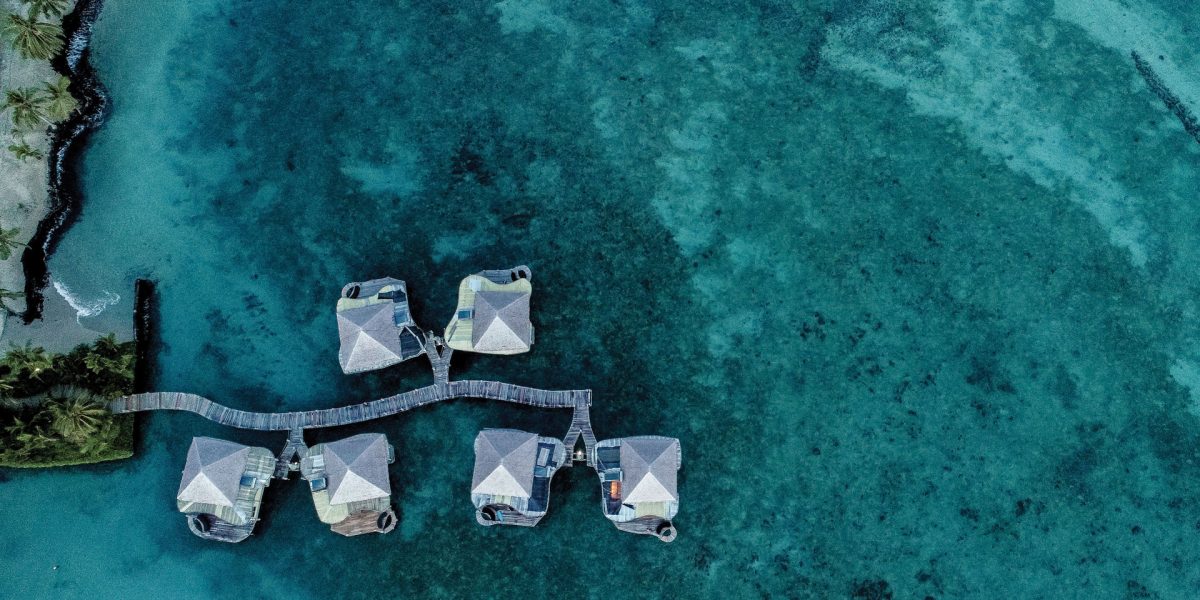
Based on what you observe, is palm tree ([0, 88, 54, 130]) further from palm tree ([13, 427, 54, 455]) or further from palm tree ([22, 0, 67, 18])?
palm tree ([13, 427, 54, 455])

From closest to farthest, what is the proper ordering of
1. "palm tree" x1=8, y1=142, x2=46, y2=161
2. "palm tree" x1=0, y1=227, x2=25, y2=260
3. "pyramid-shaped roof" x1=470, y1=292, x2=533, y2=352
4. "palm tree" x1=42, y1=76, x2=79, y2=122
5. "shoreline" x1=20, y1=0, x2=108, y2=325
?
"pyramid-shaped roof" x1=470, y1=292, x2=533, y2=352, "palm tree" x1=0, y1=227, x2=25, y2=260, "palm tree" x1=42, y1=76, x2=79, y2=122, "palm tree" x1=8, y1=142, x2=46, y2=161, "shoreline" x1=20, y1=0, x2=108, y2=325

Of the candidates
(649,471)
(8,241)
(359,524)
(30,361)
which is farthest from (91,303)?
(649,471)

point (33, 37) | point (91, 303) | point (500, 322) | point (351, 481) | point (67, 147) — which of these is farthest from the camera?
point (67, 147)

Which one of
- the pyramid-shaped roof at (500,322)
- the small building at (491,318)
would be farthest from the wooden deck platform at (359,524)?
the pyramid-shaped roof at (500,322)

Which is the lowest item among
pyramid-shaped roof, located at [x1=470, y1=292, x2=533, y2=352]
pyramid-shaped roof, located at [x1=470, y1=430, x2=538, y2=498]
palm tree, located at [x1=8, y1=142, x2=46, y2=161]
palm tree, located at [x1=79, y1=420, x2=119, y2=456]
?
palm tree, located at [x1=79, y1=420, x2=119, y2=456]

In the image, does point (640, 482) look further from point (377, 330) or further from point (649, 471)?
point (377, 330)

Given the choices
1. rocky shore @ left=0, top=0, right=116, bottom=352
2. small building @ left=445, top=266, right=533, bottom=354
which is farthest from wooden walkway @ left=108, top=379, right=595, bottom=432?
rocky shore @ left=0, top=0, right=116, bottom=352

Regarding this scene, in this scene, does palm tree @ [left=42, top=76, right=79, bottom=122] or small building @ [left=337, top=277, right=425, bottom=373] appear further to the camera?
palm tree @ [left=42, top=76, right=79, bottom=122]
